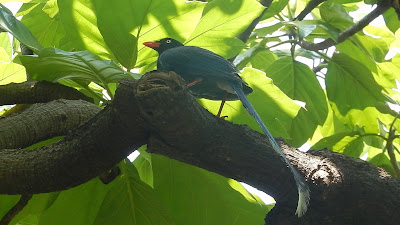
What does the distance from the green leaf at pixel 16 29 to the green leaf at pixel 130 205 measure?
1.69 ft

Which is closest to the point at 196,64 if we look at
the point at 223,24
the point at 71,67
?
the point at 223,24

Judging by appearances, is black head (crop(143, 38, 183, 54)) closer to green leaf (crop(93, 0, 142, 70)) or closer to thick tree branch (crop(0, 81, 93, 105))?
green leaf (crop(93, 0, 142, 70))

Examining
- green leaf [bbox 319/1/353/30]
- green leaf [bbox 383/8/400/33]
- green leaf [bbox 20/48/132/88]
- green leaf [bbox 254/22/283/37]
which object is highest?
green leaf [bbox 383/8/400/33]

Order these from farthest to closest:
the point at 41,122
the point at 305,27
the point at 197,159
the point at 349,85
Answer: the point at 349,85 → the point at 305,27 → the point at 41,122 → the point at 197,159

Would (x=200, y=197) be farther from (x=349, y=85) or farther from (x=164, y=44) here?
(x=349, y=85)

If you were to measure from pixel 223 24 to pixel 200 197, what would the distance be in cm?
68

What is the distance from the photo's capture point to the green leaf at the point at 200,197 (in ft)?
6.53

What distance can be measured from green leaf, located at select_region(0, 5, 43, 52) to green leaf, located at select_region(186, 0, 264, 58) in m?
0.62

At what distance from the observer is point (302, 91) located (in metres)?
2.86

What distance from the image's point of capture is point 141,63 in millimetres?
2229

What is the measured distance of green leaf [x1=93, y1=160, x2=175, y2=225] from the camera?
1.96 metres

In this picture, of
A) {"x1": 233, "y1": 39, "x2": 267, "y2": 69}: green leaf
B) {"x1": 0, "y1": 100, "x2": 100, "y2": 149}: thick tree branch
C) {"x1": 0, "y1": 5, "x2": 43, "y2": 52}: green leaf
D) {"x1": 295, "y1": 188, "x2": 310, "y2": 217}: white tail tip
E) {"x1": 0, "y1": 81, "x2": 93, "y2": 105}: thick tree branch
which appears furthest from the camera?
{"x1": 233, "y1": 39, "x2": 267, "y2": 69}: green leaf

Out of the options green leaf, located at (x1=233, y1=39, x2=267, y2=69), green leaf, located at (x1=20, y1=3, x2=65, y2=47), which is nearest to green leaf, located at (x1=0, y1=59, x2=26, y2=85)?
green leaf, located at (x1=20, y1=3, x2=65, y2=47)

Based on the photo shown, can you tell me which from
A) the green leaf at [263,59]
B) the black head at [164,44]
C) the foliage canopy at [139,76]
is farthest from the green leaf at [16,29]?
the green leaf at [263,59]
